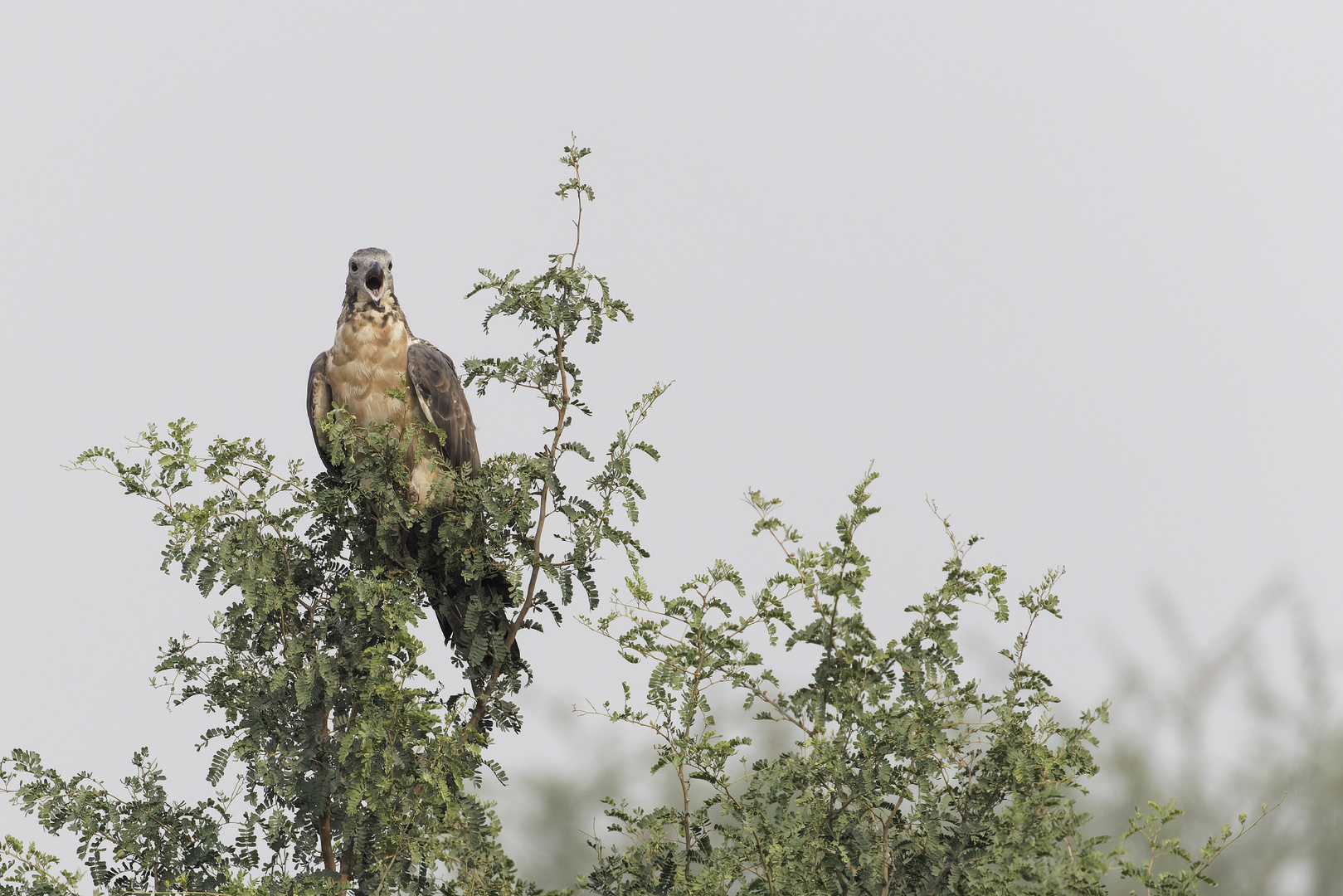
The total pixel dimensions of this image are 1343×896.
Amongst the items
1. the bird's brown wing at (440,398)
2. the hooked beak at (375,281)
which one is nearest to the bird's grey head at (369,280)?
the hooked beak at (375,281)

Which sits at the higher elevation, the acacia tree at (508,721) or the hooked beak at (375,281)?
the hooked beak at (375,281)

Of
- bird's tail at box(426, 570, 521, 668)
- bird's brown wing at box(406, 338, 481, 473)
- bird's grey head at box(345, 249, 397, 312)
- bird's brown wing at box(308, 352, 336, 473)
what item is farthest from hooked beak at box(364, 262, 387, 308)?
bird's tail at box(426, 570, 521, 668)

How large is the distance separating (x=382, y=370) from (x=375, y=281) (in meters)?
0.53

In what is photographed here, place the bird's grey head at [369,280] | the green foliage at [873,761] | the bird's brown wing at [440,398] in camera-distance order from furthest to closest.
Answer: the bird's grey head at [369,280] < the bird's brown wing at [440,398] < the green foliage at [873,761]

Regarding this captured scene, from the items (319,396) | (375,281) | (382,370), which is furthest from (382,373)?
(375,281)

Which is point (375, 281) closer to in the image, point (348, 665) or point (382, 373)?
point (382, 373)

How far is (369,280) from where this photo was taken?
655 centimetres

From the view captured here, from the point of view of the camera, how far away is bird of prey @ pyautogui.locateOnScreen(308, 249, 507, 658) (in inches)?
250

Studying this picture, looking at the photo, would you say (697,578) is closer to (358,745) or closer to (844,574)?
(844,574)

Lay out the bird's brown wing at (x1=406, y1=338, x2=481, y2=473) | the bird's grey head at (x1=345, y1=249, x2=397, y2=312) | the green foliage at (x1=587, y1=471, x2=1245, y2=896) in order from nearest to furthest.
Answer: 1. the green foliage at (x1=587, y1=471, x2=1245, y2=896)
2. the bird's brown wing at (x1=406, y1=338, x2=481, y2=473)
3. the bird's grey head at (x1=345, y1=249, x2=397, y2=312)

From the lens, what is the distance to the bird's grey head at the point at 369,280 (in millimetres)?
6473

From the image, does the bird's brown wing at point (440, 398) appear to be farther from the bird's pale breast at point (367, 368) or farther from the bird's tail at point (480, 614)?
the bird's tail at point (480, 614)

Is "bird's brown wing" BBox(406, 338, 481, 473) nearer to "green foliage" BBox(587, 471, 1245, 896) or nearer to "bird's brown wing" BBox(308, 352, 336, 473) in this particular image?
"bird's brown wing" BBox(308, 352, 336, 473)

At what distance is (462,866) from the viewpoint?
14.9 ft
